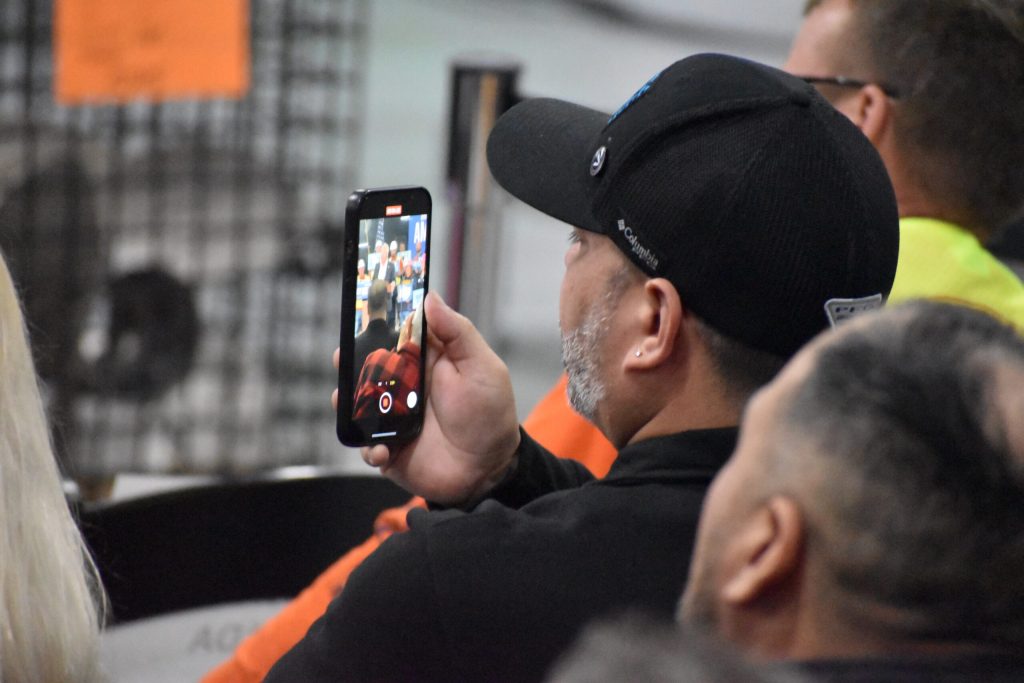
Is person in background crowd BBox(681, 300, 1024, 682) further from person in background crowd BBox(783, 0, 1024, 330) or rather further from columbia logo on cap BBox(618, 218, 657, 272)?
person in background crowd BBox(783, 0, 1024, 330)

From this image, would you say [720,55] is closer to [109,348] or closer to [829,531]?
[829,531]

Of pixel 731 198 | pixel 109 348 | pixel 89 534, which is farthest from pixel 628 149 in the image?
pixel 109 348

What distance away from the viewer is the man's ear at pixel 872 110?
1.46m

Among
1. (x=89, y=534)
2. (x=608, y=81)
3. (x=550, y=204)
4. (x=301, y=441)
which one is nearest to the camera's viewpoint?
(x=550, y=204)

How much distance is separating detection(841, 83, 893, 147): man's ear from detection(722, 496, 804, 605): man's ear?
38.1 inches

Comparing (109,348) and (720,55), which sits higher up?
(720,55)

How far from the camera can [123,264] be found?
2.21 m

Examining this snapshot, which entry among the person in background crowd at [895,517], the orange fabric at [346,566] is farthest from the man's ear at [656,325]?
the orange fabric at [346,566]

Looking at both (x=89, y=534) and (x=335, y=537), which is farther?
(x=335, y=537)

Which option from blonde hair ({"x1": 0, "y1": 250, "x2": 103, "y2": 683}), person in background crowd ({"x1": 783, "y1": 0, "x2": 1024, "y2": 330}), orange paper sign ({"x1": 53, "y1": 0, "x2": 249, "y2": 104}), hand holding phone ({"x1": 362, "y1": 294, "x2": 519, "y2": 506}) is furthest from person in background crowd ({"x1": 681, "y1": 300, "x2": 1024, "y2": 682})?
orange paper sign ({"x1": 53, "y1": 0, "x2": 249, "y2": 104})

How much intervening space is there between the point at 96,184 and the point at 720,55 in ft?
4.96

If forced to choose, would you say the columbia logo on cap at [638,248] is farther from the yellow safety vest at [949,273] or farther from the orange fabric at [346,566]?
the yellow safety vest at [949,273]

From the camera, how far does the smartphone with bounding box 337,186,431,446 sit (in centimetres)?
98

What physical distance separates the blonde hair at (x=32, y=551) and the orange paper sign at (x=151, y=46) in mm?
1069
